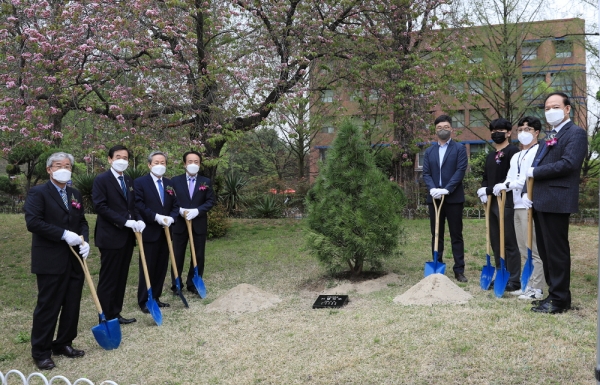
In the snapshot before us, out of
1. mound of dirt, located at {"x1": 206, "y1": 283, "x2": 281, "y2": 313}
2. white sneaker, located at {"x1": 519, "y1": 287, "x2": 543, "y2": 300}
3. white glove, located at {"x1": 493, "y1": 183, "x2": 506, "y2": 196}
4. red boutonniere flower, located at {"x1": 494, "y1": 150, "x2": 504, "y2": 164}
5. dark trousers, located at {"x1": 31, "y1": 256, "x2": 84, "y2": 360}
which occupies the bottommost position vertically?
mound of dirt, located at {"x1": 206, "y1": 283, "x2": 281, "y2": 313}

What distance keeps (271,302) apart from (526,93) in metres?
15.9

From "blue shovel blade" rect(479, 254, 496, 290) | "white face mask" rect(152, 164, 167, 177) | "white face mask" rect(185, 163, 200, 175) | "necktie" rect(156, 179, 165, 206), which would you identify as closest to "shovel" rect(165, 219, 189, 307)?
"necktie" rect(156, 179, 165, 206)

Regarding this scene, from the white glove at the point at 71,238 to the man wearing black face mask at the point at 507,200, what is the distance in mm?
4471

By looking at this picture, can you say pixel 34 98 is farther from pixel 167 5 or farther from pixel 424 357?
pixel 424 357

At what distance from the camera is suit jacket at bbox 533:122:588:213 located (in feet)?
16.9

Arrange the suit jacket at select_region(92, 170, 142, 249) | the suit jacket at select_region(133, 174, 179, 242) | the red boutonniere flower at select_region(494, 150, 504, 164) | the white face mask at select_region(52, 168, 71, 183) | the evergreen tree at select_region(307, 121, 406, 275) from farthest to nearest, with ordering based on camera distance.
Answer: the evergreen tree at select_region(307, 121, 406, 275) < the suit jacket at select_region(133, 174, 179, 242) < the red boutonniere flower at select_region(494, 150, 504, 164) < the suit jacket at select_region(92, 170, 142, 249) < the white face mask at select_region(52, 168, 71, 183)

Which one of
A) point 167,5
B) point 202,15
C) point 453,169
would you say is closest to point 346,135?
point 453,169

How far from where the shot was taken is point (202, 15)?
11109 mm

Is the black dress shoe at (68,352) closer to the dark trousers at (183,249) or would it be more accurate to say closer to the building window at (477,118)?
the dark trousers at (183,249)

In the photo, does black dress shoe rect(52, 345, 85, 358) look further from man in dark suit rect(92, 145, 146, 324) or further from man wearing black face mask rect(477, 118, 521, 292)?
man wearing black face mask rect(477, 118, 521, 292)

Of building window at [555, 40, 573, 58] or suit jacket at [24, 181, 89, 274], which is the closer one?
suit jacket at [24, 181, 89, 274]

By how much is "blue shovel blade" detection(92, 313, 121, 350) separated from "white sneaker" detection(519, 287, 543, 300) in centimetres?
412

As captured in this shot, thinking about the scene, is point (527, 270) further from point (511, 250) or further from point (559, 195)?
point (559, 195)

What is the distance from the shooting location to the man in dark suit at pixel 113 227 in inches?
234
